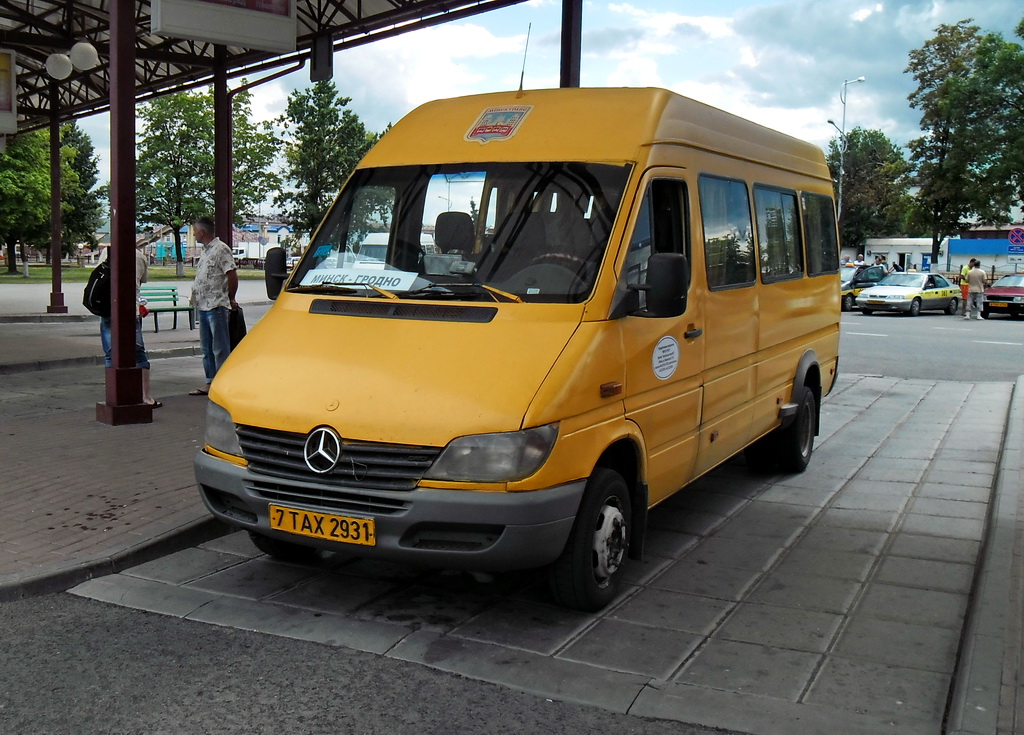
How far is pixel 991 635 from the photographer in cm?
454

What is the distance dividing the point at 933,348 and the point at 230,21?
50.7 feet

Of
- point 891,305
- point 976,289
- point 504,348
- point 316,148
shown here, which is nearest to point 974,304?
point 976,289

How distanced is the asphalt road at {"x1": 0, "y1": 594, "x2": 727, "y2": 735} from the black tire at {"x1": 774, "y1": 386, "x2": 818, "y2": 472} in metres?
4.74

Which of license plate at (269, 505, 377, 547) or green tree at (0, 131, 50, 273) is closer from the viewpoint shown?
license plate at (269, 505, 377, 547)

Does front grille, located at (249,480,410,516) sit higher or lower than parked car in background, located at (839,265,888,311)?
lower

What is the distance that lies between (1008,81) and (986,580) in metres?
49.3

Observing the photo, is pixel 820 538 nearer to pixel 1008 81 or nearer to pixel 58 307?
pixel 58 307

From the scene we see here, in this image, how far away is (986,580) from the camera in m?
5.26

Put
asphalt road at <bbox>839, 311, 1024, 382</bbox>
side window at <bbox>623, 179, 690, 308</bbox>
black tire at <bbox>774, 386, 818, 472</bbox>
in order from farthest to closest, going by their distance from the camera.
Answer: asphalt road at <bbox>839, 311, 1024, 382</bbox>, black tire at <bbox>774, 386, 818, 472</bbox>, side window at <bbox>623, 179, 690, 308</bbox>

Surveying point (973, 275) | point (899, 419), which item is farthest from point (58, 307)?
point (973, 275)

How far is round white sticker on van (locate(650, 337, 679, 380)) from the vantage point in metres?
5.41

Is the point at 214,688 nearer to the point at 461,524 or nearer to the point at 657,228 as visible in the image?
the point at 461,524

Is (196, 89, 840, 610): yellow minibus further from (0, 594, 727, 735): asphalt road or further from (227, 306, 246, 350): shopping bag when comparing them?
(227, 306, 246, 350): shopping bag

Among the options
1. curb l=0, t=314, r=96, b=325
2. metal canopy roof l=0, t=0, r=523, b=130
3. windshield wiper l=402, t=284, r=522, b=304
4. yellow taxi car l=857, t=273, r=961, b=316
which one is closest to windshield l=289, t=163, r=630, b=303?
windshield wiper l=402, t=284, r=522, b=304
